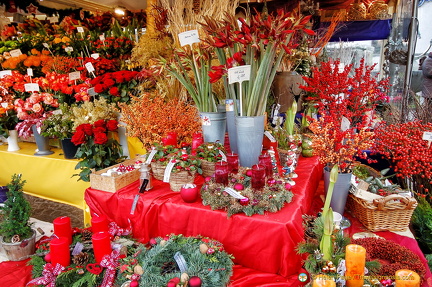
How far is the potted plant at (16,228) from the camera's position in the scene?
157 cm

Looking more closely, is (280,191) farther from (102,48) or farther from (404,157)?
(102,48)

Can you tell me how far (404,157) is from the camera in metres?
1.58

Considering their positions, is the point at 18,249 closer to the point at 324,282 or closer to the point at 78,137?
the point at 78,137

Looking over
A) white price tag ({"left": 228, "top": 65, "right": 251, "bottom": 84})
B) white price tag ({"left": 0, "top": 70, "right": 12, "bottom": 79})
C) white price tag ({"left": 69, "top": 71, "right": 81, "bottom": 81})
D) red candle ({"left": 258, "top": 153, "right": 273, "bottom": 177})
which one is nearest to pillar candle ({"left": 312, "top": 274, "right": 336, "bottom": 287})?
red candle ({"left": 258, "top": 153, "right": 273, "bottom": 177})

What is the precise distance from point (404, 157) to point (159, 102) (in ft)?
4.87

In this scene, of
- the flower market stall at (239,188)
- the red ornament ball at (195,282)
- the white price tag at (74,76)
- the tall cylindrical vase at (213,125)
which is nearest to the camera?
the red ornament ball at (195,282)

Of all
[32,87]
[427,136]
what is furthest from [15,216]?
[427,136]

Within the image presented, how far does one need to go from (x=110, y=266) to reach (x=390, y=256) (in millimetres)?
1206

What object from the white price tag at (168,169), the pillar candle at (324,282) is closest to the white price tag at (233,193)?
the white price tag at (168,169)

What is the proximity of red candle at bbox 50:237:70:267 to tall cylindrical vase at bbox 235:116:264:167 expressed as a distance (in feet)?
3.07

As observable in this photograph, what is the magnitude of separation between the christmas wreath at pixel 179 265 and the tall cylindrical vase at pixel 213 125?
0.70m

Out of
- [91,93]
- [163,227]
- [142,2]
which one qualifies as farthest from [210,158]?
[142,2]

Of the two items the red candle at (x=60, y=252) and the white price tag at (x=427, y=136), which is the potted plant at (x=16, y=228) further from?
the white price tag at (x=427, y=136)

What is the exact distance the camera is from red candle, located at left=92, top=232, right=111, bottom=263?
51.1 inches
